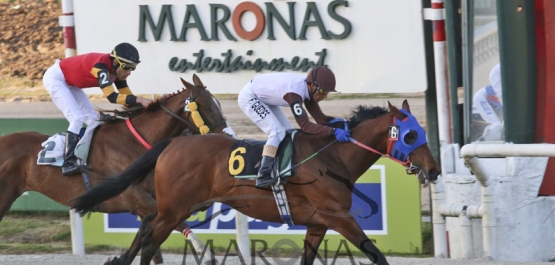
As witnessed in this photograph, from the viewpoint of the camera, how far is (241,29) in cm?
840

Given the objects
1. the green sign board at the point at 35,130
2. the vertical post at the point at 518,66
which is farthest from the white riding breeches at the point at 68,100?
the vertical post at the point at 518,66

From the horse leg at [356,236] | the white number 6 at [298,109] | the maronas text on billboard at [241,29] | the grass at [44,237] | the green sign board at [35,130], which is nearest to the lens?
the horse leg at [356,236]

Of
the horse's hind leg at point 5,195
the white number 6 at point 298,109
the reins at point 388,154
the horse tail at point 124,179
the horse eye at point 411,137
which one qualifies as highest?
the white number 6 at point 298,109

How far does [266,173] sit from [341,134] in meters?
0.55

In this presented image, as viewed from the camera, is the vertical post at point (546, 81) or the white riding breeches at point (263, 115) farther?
the vertical post at point (546, 81)

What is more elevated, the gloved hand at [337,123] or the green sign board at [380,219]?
the gloved hand at [337,123]

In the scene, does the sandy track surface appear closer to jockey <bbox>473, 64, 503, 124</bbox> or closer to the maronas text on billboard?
jockey <bbox>473, 64, 503, 124</bbox>

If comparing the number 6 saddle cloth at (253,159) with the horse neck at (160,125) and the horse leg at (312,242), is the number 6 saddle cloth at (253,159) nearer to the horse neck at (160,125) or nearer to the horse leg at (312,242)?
the horse leg at (312,242)

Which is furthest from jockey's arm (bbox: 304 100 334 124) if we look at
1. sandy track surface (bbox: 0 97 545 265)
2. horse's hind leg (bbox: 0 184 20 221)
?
horse's hind leg (bbox: 0 184 20 221)

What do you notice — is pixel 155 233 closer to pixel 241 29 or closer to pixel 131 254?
pixel 131 254

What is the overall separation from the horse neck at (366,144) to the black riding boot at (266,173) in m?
0.46

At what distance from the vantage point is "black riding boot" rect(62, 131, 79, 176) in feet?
23.6

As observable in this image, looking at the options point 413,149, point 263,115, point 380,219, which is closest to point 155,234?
point 263,115

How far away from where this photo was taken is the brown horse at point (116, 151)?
7.12 metres
